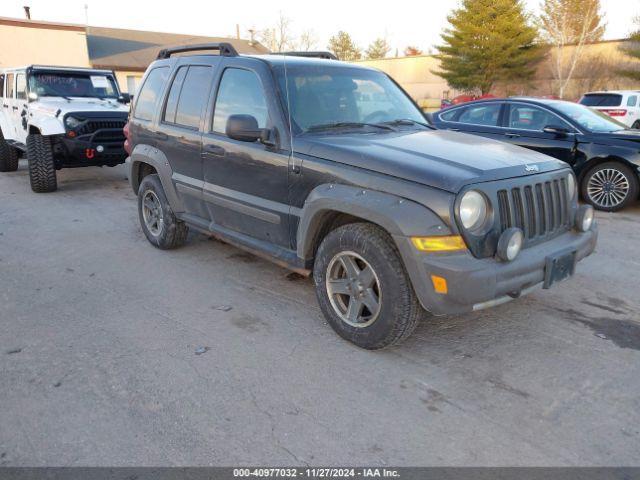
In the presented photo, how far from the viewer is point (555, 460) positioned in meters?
2.34

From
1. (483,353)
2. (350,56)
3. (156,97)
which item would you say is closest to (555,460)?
(483,353)

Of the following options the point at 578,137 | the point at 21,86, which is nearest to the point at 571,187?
the point at 578,137

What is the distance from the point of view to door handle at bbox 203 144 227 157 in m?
4.15

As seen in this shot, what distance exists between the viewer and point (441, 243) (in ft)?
9.19

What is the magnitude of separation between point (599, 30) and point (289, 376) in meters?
35.4

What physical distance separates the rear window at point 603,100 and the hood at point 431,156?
14.5 m

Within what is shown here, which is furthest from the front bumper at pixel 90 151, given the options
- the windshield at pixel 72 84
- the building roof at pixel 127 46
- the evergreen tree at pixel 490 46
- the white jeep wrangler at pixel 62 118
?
the evergreen tree at pixel 490 46

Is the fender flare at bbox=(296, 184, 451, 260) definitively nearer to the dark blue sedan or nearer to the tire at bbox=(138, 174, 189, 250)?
the tire at bbox=(138, 174, 189, 250)

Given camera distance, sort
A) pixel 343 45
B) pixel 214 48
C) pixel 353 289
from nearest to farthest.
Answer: pixel 353 289
pixel 214 48
pixel 343 45

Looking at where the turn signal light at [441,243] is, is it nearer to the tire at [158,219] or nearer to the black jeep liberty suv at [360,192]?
the black jeep liberty suv at [360,192]

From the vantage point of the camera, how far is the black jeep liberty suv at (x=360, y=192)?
2.84m

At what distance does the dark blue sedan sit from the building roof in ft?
76.2

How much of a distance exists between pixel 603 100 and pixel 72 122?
15355mm

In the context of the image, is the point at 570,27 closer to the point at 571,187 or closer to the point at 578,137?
the point at 578,137
